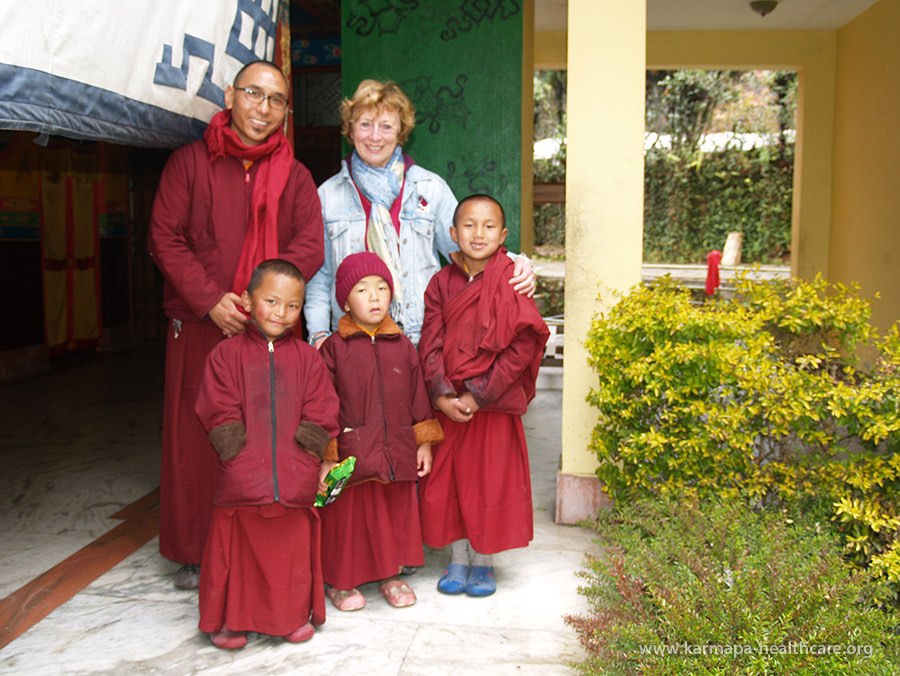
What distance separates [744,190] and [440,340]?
16729 millimetres

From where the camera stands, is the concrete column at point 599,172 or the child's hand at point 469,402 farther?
the concrete column at point 599,172

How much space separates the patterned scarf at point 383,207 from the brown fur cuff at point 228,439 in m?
0.94

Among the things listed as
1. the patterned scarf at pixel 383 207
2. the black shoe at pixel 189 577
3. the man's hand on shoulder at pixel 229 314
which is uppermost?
the patterned scarf at pixel 383 207

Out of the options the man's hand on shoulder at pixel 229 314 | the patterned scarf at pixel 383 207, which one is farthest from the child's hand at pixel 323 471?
the patterned scarf at pixel 383 207

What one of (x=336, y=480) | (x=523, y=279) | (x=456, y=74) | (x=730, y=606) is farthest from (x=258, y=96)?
(x=730, y=606)

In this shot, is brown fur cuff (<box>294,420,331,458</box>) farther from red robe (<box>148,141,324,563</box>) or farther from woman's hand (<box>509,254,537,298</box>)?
woman's hand (<box>509,254,537,298</box>)

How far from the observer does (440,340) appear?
3650 mm

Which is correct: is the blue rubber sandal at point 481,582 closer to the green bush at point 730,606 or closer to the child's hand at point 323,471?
the green bush at point 730,606

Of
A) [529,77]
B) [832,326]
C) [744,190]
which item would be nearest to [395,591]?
[832,326]

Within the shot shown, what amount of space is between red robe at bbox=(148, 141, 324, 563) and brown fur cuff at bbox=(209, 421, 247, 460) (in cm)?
61

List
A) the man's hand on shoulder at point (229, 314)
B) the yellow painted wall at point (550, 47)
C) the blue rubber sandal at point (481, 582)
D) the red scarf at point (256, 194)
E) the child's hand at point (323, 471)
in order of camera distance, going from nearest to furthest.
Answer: the child's hand at point (323, 471), the man's hand on shoulder at point (229, 314), the red scarf at point (256, 194), the blue rubber sandal at point (481, 582), the yellow painted wall at point (550, 47)

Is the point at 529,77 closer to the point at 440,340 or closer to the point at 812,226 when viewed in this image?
the point at 440,340

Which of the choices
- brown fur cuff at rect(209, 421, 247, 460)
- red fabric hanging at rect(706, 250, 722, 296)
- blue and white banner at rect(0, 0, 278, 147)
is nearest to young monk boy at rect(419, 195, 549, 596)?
brown fur cuff at rect(209, 421, 247, 460)

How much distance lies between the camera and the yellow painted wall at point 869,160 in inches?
297
